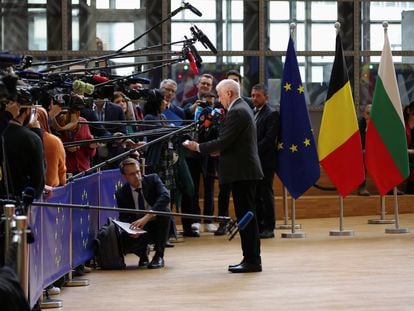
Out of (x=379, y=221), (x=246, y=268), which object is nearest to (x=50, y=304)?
(x=246, y=268)

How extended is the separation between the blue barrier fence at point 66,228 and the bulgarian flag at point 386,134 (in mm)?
3529

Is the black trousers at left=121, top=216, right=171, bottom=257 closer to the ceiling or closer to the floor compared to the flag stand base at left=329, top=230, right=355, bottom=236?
closer to the ceiling

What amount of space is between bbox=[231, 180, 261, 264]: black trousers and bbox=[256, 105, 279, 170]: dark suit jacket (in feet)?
10.5

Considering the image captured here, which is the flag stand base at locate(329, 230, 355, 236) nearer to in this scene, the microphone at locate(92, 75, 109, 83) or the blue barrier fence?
the blue barrier fence

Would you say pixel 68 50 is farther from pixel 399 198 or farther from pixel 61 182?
pixel 61 182

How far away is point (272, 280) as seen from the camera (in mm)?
9586

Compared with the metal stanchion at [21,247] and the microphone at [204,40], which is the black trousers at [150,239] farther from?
the metal stanchion at [21,247]

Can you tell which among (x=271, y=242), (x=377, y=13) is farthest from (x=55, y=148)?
(x=377, y=13)

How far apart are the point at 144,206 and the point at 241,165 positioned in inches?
47.4

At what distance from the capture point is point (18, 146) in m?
7.41

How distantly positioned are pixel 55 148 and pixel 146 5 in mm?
8135

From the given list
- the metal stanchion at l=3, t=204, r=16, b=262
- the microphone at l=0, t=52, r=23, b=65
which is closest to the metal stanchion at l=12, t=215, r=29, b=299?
the metal stanchion at l=3, t=204, r=16, b=262

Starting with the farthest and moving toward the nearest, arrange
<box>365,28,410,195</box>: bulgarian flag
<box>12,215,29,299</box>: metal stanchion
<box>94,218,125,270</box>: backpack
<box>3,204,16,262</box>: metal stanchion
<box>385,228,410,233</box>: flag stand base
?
<box>365,28,410,195</box>: bulgarian flag, <box>385,228,410,233</box>: flag stand base, <box>94,218,125,270</box>: backpack, <box>3,204,16,262</box>: metal stanchion, <box>12,215,29,299</box>: metal stanchion

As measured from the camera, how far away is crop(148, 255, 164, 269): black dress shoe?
10.6 meters
